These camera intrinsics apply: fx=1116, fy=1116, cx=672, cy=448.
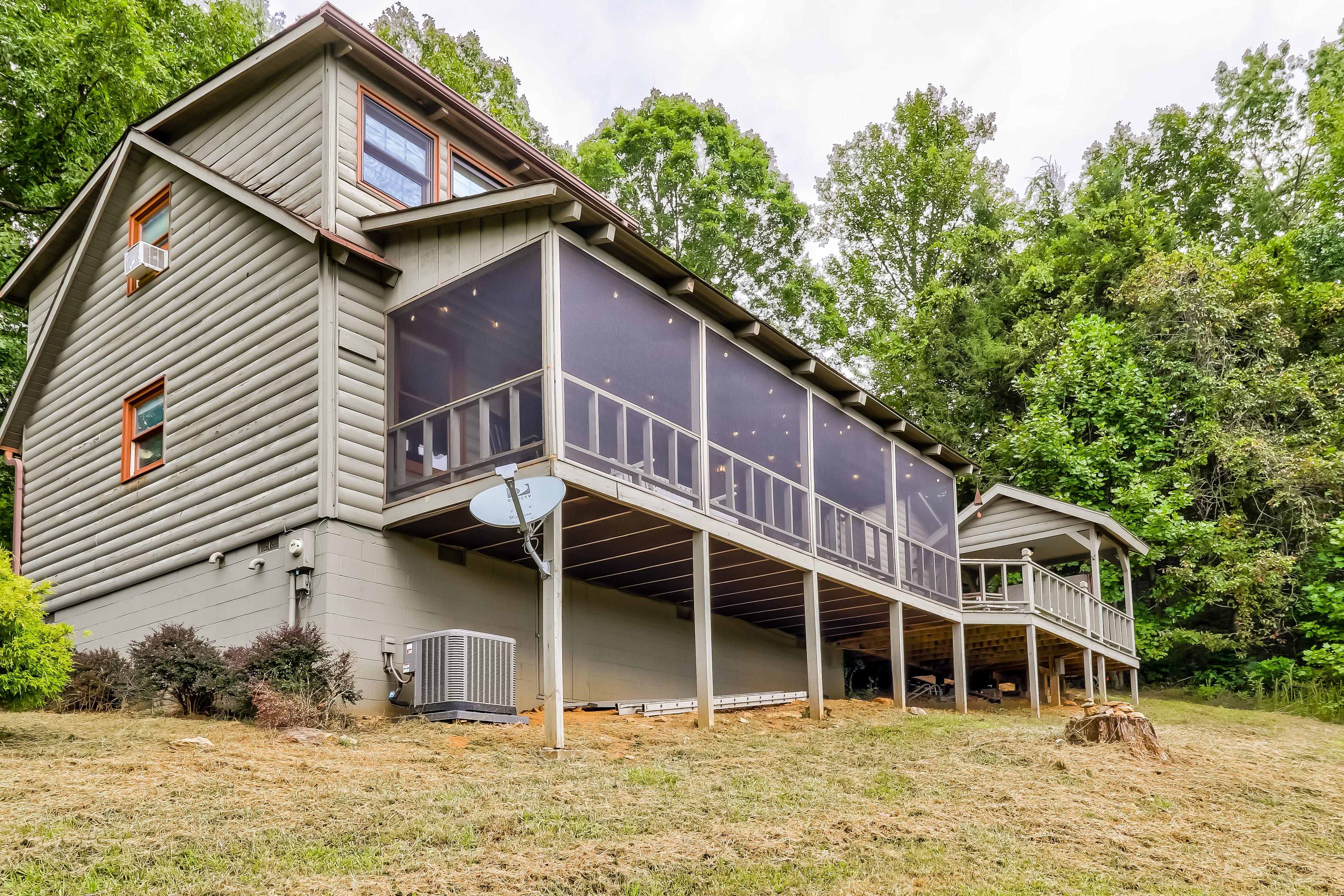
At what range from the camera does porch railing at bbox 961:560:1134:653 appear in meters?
17.2

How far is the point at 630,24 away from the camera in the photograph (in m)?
52.3

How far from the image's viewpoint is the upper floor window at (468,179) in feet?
48.2

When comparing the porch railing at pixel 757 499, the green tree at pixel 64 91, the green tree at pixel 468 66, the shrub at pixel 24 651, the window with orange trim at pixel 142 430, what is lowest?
the shrub at pixel 24 651

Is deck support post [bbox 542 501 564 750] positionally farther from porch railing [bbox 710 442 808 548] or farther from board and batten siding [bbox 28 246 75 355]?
board and batten siding [bbox 28 246 75 355]

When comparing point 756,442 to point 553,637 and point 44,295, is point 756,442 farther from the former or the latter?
point 44,295

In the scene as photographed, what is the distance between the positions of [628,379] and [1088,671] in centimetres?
1182

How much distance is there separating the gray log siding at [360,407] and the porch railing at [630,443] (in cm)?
249

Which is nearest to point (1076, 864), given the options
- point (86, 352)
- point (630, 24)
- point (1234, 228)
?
point (86, 352)

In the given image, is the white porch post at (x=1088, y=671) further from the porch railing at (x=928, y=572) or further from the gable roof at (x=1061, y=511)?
the porch railing at (x=928, y=572)

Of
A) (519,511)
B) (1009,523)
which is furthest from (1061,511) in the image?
(519,511)

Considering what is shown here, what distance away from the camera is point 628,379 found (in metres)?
11.9

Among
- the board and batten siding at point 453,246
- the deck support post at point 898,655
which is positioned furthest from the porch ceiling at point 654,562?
the board and batten siding at point 453,246

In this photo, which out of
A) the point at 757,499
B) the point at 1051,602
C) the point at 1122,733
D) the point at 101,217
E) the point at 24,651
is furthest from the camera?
the point at 1051,602

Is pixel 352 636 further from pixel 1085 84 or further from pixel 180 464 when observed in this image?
pixel 1085 84
